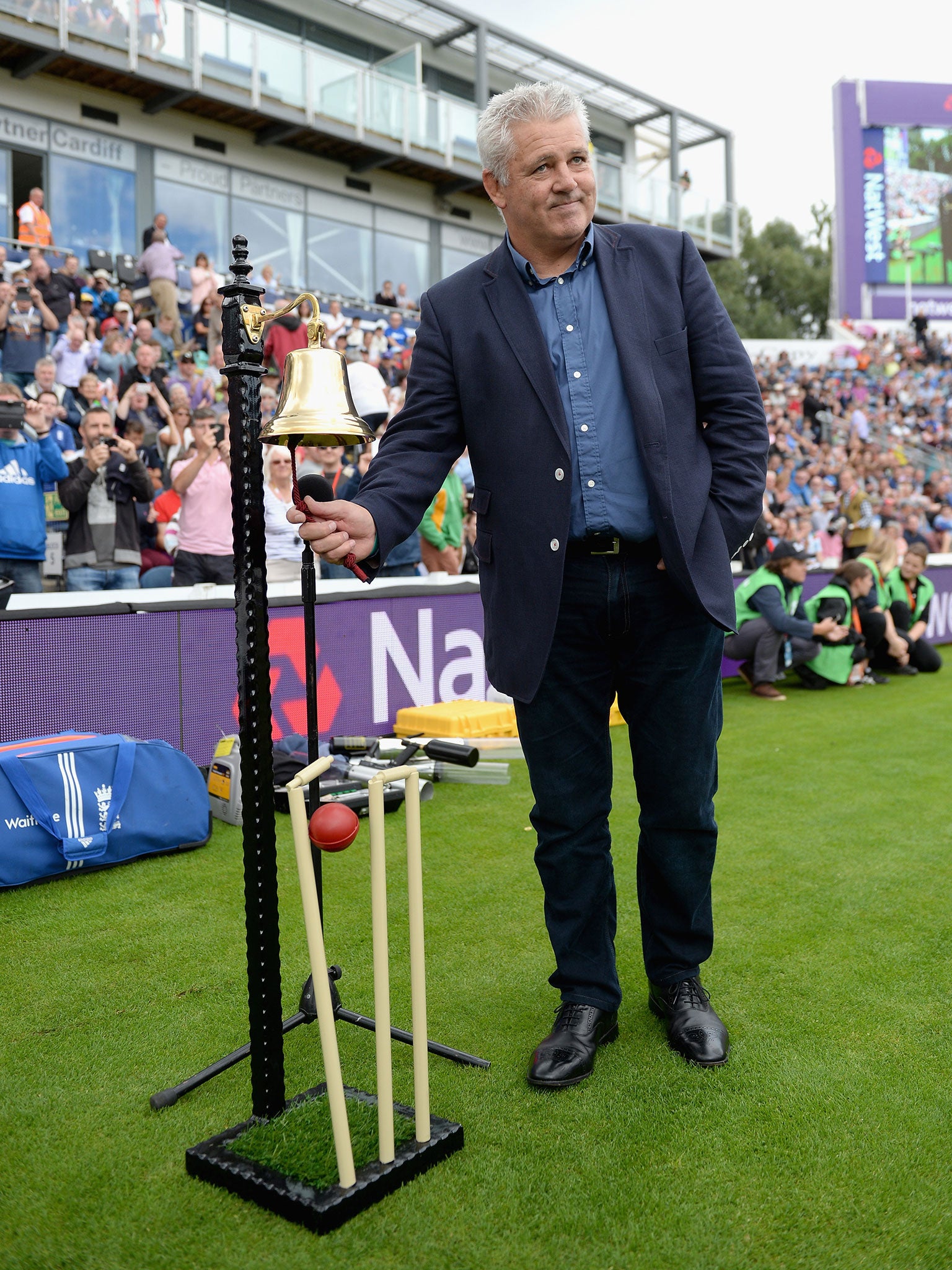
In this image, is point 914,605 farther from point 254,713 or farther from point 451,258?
point 451,258

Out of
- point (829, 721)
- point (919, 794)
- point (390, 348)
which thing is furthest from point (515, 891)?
point (390, 348)

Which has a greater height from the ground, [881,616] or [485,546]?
[485,546]

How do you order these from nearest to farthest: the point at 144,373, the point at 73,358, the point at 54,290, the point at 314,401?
the point at 314,401 → the point at 144,373 → the point at 73,358 → the point at 54,290

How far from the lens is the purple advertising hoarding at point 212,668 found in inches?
210

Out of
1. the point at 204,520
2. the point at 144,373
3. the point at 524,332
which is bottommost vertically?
the point at 204,520

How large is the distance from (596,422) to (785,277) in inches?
2205

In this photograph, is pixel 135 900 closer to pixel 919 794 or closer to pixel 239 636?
pixel 239 636

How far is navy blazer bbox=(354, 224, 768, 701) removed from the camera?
2.51 m

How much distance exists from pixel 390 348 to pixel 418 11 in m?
10.6

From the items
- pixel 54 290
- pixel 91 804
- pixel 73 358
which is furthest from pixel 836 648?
pixel 54 290

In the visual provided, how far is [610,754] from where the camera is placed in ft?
9.06

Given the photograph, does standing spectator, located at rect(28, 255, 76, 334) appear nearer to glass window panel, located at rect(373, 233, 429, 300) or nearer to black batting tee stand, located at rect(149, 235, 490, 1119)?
glass window panel, located at rect(373, 233, 429, 300)

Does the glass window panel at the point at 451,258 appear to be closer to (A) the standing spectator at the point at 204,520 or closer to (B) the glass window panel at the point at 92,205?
(B) the glass window panel at the point at 92,205

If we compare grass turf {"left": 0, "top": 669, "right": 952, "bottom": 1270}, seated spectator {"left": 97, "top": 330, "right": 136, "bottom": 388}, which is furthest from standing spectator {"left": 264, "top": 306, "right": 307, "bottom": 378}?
grass turf {"left": 0, "top": 669, "right": 952, "bottom": 1270}
